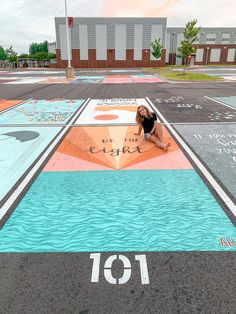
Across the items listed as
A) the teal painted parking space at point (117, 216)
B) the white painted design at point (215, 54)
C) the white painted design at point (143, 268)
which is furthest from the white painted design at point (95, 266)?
the white painted design at point (215, 54)

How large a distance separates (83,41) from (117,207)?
225 ft

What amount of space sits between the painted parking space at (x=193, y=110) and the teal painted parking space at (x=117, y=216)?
5964 millimetres

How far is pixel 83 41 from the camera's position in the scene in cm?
6644

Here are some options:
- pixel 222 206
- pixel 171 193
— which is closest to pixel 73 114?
pixel 171 193

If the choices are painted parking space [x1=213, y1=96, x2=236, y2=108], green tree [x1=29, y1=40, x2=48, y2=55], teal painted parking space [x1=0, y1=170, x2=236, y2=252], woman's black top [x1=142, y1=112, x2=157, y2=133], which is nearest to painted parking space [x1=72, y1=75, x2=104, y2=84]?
painted parking space [x1=213, y1=96, x2=236, y2=108]

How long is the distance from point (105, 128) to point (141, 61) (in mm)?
63279

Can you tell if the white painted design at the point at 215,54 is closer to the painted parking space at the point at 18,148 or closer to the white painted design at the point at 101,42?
the white painted design at the point at 101,42

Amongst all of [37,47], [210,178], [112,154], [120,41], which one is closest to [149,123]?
[112,154]

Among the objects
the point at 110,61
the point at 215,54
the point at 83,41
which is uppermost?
the point at 83,41

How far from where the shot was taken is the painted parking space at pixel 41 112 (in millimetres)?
11109

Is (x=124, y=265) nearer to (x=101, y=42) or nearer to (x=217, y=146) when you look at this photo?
(x=217, y=146)

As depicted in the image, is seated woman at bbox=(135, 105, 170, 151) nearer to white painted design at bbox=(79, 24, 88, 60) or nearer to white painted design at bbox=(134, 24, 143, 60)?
white painted design at bbox=(79, 24, 88, 60)

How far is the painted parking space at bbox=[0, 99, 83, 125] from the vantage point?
36.4 ft

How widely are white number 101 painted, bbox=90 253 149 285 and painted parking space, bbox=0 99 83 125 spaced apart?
322 inches
